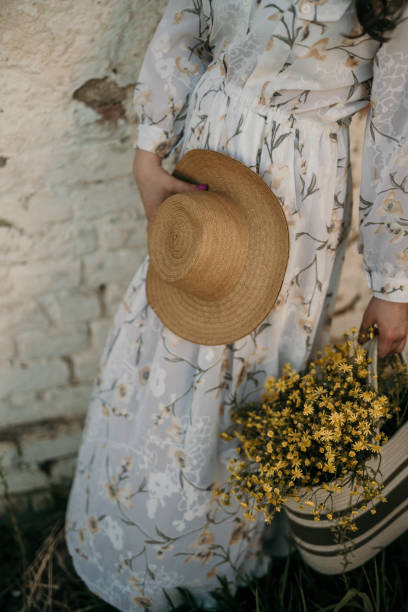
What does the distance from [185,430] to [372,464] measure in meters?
0.47

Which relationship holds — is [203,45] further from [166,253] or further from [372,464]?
[372,464]

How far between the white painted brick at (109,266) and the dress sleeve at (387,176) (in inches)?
34.1

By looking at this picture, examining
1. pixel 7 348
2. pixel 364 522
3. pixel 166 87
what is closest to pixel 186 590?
pixel 364 522

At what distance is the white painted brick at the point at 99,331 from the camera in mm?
1732

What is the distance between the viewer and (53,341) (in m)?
1.70

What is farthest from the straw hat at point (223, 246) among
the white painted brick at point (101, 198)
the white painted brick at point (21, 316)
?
the white painted brick at point (21, 316)

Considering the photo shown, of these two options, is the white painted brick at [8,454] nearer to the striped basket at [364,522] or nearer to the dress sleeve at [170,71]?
the striped basket at [364,522]

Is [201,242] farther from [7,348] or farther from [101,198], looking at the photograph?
[7,348]

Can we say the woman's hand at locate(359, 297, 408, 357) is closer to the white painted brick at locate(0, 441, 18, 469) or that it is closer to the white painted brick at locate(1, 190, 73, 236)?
the white painted brick at locate(1, 190, 73, 236)

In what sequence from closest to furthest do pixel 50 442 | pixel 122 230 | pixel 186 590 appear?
pixel 186 590, pixel 122 230, pixel 50 442

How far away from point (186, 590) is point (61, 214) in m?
1.26

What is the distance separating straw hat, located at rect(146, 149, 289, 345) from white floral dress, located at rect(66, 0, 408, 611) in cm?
6

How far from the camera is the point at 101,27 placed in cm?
131

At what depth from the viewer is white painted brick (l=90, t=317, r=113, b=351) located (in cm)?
173
